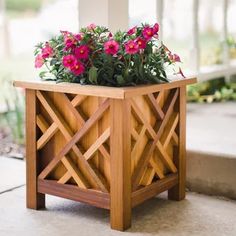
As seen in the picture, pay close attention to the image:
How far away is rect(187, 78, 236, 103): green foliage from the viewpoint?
197 inches

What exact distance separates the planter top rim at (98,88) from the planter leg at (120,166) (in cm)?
6

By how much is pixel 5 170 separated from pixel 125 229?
1.26m

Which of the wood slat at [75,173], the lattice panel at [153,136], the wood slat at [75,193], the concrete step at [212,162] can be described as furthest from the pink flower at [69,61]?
the concrete step at [212,162]

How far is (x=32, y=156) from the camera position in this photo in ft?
10.6

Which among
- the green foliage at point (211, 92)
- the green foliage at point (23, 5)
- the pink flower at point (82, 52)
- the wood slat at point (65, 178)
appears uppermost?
the green foliage at point (23, 5)

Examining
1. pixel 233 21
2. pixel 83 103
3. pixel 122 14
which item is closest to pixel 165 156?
pixel 83 103

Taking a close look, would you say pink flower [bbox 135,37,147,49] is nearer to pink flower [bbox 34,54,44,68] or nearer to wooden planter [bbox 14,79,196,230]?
wooden planter [bbox 14,79,196,230]

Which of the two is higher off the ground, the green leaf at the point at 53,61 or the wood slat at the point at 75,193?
the green leaf at the point at 53,61

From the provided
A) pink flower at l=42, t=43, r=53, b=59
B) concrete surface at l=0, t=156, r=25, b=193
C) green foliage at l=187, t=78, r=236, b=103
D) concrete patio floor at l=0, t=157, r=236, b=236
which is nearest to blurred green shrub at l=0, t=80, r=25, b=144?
concrete surface at l=0, t=156, r=25, b=193

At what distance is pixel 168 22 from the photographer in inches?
266

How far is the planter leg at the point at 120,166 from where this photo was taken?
286 cm

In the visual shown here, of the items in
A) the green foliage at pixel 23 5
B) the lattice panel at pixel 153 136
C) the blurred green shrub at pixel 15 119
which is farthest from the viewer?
the green foliage at pixel 23 5

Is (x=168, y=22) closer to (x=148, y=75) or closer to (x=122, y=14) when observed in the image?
(x=122, y=14)

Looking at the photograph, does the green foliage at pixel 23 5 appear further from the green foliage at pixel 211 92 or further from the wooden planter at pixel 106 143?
the wooden planter at pixel 106 143
